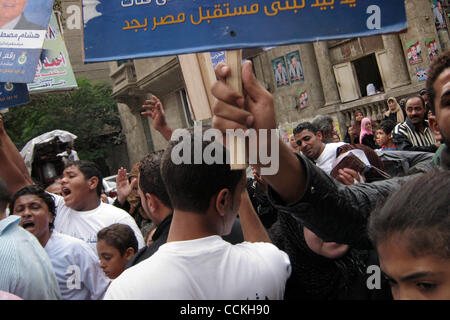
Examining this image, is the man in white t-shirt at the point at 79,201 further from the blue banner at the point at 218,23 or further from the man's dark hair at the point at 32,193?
the blue banner at the point at 218,23

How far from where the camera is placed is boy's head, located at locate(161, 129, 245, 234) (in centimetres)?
160

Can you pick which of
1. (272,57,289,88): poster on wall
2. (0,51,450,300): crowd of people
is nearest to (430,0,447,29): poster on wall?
(272,57,289,88): poster on wall

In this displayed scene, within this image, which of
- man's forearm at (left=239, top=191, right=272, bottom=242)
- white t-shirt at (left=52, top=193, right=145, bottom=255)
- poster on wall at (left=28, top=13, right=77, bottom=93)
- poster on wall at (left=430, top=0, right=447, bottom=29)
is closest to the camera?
man's forearm at (left=239, top=191, right=272, bottom=242)

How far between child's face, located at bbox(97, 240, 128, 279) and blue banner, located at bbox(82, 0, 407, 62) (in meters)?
1.91

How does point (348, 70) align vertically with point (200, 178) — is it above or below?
above

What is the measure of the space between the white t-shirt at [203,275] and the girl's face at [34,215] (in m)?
1.64

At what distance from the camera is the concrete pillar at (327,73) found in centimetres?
1269

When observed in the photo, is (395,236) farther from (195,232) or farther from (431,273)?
(195,232)

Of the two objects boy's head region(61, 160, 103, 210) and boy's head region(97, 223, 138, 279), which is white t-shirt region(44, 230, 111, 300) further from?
boy's head region(61, 160, 103, 210)

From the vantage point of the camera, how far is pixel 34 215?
9.53 ft

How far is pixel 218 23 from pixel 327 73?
11930mm

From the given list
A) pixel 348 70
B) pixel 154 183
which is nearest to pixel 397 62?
pixel 348 70

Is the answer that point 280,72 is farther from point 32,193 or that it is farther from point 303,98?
point 32,193

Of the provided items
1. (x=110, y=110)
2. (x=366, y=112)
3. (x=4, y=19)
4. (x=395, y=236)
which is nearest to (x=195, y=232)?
(x=395, y=236)
